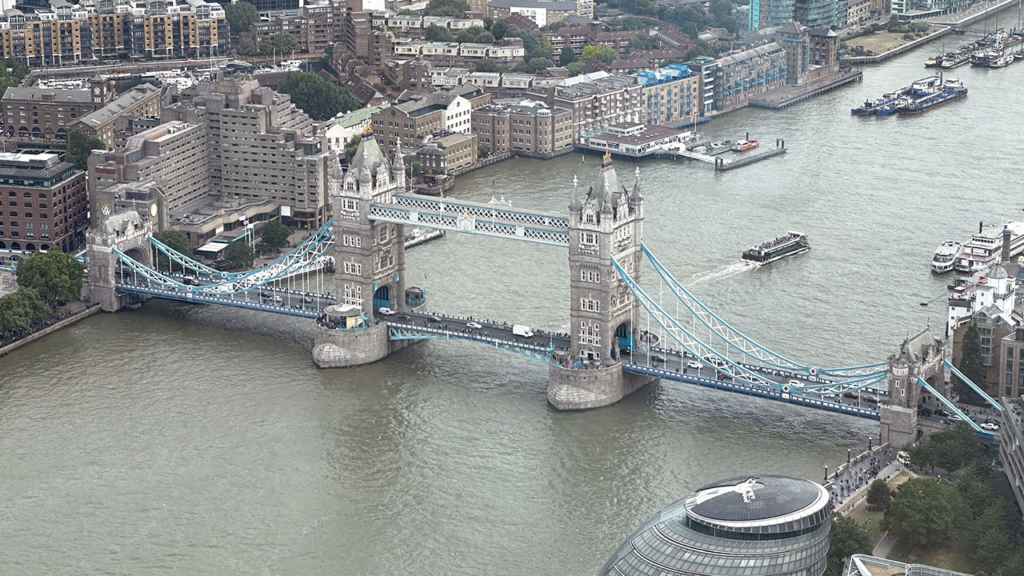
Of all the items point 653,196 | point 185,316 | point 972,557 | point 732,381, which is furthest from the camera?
point 653,196

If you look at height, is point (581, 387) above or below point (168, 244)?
below

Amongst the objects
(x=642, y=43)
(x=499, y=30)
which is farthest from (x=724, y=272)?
(x=499, y=30)

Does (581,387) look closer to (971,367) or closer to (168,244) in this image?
(971,367)

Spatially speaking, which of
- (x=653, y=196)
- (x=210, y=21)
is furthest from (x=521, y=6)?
(x=653, y=196)

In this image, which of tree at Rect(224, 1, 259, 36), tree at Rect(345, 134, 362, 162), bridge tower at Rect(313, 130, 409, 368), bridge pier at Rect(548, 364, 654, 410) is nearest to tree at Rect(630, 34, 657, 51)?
tree at Rect(224, 1, 259, 36)

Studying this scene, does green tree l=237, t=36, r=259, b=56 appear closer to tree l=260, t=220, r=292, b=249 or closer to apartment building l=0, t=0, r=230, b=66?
apartment building l=0, t=0, r=230, b=66

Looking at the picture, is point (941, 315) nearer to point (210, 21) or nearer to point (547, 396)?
point (547, 396)
